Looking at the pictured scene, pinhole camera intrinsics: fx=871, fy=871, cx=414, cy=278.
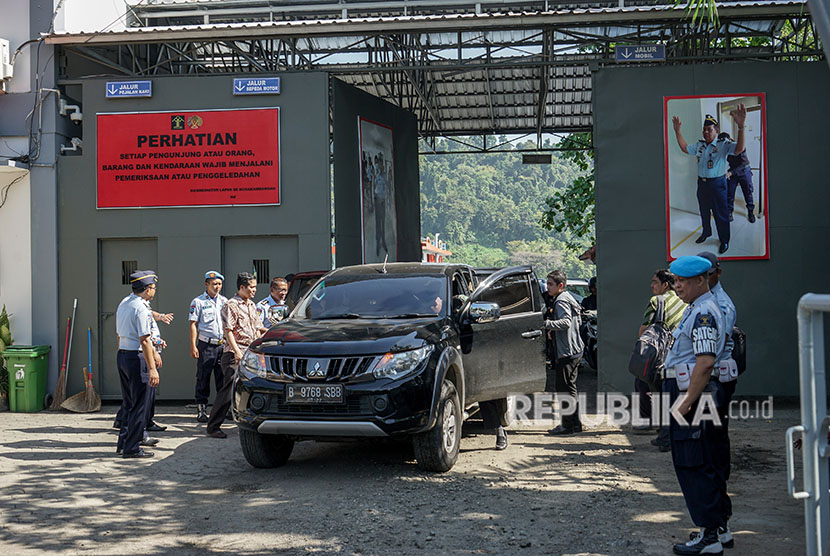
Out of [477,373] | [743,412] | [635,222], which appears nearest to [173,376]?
[477,373]

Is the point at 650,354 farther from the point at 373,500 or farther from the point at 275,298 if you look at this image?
the point at 275,298

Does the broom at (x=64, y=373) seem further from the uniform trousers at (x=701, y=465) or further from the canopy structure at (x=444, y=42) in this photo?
the uniform trousers at (x=701, y=465)

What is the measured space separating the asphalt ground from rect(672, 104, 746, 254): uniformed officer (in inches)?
133

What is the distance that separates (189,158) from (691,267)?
9.45m

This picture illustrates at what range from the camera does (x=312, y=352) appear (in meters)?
7.46

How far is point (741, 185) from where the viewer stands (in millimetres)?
12102

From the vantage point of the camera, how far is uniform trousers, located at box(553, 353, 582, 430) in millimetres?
10039

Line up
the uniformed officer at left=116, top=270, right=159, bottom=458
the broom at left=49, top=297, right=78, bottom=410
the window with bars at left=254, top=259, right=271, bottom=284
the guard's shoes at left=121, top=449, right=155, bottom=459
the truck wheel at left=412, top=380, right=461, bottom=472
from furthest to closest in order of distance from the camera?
the window with bars at left=254, top=259, right=271, bottom=284
the broom at left=49, top=297, right=78, bottom=410
the guard's shoes at left=121, top=449, right=155, bottom=459
the uniformed officer at left=116, top=270, right=159, bottom=458
the truck wheel at left=412, top=380, right=461, bottom=472

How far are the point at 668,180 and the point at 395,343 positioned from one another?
6.34m

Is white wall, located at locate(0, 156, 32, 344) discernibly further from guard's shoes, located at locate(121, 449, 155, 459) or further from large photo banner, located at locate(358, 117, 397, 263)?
guard's shoes, located at locate(121, 449, 155, 459)

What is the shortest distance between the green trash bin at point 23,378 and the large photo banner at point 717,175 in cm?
922

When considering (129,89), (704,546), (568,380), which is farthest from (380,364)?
(129,89)

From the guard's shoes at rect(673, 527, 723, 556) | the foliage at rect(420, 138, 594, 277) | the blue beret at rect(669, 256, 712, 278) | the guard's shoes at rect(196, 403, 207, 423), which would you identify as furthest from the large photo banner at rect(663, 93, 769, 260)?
the foliage at rect(420, 138, 594, 277)

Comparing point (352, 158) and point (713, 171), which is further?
point (352, 158)
